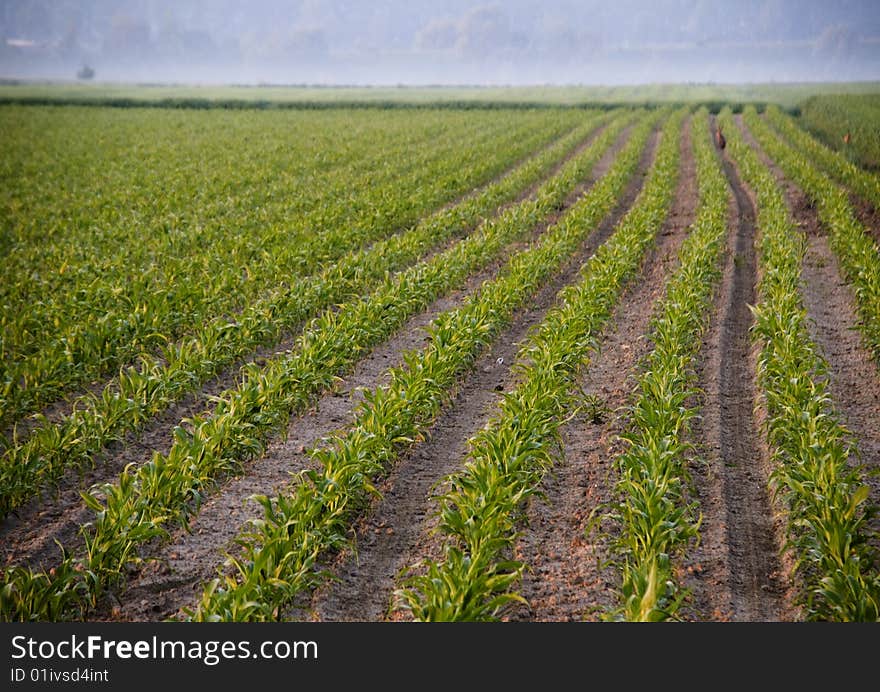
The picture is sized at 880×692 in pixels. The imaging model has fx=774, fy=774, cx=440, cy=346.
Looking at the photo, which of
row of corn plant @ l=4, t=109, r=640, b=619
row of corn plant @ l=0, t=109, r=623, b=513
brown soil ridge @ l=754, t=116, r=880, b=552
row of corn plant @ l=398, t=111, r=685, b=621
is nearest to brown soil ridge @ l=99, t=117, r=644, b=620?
row of corn plant @ l=4, t=109, r=640, b=619

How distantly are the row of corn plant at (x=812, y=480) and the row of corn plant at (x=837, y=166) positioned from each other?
1062cm

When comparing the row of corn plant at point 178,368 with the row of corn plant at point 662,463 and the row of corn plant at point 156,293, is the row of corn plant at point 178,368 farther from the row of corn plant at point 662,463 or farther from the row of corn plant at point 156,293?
the row of corn plant at point 662,463

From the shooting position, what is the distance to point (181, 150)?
31500 millimetres

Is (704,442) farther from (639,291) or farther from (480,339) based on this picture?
(639,291)

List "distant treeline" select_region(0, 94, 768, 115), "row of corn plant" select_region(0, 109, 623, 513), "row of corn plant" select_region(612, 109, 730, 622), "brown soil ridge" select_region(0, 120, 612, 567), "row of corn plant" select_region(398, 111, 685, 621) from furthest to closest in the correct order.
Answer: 1. "distant treeline" select_region(0, 94, 768, 115)
2. "row of corn plant" select_region(0, 109, 623, 513)
3. "brown soil ridge" select_region(0, 120, 612, 567)
4. "row of corn plant" select_region(612, 109, 730, 622)
5. "row of corn plant" select_region(398, 111, 685, 621)

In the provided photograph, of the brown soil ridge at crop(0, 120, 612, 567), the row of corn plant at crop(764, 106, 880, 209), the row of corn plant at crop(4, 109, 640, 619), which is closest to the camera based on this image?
the row of corn plant at crop(4, 109, 640, 619)

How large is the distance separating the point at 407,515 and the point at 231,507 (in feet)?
4.56

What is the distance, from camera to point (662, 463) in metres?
5.85

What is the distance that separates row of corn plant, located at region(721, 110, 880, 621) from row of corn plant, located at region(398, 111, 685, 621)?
1.86m

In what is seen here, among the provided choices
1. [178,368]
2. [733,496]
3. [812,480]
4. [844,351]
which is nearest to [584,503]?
[733,496]

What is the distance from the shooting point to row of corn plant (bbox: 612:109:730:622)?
4.62 m

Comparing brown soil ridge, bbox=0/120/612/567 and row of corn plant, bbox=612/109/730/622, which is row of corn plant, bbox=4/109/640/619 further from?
row of corn plant, bbox=612/109/730/622

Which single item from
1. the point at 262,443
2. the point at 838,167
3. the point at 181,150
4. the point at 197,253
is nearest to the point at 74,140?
the point at 181,150

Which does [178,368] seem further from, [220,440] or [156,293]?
[156,293]
